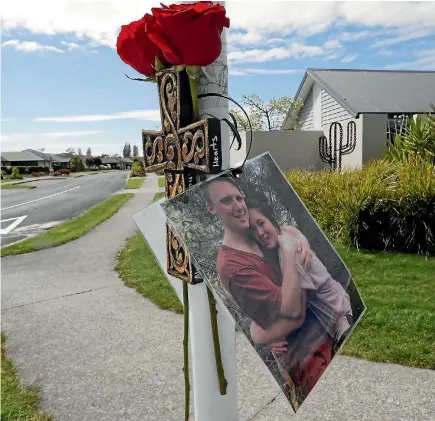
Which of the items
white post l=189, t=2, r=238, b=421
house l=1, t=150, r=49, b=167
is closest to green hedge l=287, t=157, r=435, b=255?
white post l=189, t=2, r=238, b=421

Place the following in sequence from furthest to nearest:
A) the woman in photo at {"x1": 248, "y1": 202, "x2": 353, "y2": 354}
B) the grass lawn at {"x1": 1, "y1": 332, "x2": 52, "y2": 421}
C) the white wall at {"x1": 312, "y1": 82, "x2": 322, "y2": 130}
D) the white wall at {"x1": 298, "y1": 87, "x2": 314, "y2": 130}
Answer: the white wall at {"x1": 298, "y1": 87, "x2": 314, "y2": 130} < the white wall at {"x1": 312, "y1": 82, "x2": 322, "y2": 130} < the grass lawn at {"x1": 1, "y1": 332, "x2": 52, "y2": 421} < the woman in photo at {"x1": 248, "y1": 202, "x2": 353, "y2": 354}

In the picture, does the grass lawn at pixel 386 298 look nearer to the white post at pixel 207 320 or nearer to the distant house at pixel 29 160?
the white post at pixel 207 320

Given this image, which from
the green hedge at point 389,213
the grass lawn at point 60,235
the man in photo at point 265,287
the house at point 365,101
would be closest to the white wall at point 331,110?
the house at point 365,101

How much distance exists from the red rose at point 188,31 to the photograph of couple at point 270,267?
0.34 meters

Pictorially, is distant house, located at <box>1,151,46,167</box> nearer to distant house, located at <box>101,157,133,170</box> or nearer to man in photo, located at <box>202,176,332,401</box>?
distant house, located at <box>101,157,133,170</box>

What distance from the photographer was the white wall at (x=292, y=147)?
15492 millimetres

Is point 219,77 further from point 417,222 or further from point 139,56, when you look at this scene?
point 417,222

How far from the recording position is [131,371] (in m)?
3.19

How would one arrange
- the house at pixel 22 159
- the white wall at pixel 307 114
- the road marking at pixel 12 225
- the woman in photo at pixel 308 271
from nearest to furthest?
the woman in photo at pixel 308 271 < the road marking at pixel 12 225 < the white wall at pixel 307 114 < the house at pixel 22 159

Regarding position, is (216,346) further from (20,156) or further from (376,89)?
(20,156)

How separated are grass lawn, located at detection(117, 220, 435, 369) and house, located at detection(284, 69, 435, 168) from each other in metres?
7.88

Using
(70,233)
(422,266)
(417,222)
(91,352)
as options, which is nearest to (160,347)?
(91,352)

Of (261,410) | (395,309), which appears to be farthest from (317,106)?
(261,410)

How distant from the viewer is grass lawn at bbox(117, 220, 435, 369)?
131 inches
